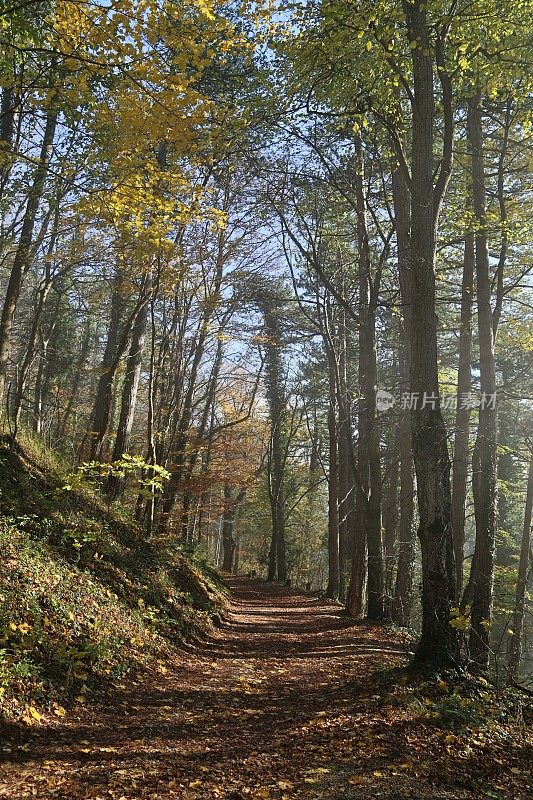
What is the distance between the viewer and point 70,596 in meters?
5.86

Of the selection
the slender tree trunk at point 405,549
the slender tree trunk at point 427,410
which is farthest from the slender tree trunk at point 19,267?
the slender tree trunk at point 405,549

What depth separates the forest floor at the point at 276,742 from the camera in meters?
3.41

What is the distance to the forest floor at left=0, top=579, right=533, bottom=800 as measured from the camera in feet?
11.2

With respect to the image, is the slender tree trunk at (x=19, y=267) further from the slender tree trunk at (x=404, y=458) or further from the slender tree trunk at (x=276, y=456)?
the slender tree trunk at (x=276, y=456)

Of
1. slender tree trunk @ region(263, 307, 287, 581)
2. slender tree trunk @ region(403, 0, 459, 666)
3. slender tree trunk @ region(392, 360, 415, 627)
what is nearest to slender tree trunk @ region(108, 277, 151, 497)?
slender tree trunk @ region(392, 360, 415, 627)

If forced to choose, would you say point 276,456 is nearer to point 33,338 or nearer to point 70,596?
point 33,338

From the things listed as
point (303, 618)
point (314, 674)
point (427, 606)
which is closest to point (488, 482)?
point (427, 606)

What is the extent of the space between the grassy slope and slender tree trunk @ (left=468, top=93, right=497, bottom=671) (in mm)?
4519

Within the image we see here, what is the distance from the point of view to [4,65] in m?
5.26

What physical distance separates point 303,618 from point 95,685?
7575 millimetres

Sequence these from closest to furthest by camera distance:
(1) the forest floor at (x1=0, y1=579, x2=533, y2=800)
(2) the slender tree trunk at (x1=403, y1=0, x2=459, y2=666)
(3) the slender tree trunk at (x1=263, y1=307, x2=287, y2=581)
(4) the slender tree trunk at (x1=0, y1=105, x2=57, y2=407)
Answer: (1) the forest floor at (x1=0, y1=579, x2=533, y2=800) → (2) the slender tree trunk at (x1=403, y1=0, x2=459, y2=666) → (4) the slender tree trunk at (x1=0, y1=105, x2=57, y2=407) → (3) the slender tree trunk at (x1=263, y1=307, x2=287, y2=581)

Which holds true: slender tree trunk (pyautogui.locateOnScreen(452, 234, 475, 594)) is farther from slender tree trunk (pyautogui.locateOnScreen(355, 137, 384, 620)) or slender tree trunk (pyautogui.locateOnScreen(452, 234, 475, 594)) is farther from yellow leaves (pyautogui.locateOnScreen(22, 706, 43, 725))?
yellow leaves (pyautogui.locateOnScreen(22, 706, 43, 725))

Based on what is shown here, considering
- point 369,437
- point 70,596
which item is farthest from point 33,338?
point 369,437

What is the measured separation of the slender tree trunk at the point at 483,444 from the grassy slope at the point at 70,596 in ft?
14.8
